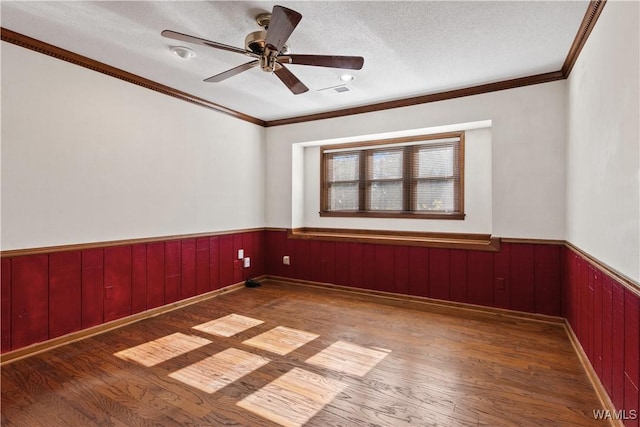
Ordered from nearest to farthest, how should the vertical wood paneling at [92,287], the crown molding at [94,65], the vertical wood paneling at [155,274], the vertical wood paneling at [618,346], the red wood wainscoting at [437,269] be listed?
the vertical wood paneling at [618,346]
the crown molding at [94,65]
the vertical wood paneling at [92,287]
the red wood wainscoting at [437,269]
the vertical wood paneling at [155,274]

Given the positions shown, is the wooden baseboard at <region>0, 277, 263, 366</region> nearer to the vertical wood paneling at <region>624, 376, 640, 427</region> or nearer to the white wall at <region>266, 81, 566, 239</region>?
the white wall at <region>266, 81, 566, 239</region>

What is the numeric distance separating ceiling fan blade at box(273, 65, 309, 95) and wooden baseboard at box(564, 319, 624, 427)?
3090 millimetres

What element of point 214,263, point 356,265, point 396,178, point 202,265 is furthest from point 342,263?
point 202,265

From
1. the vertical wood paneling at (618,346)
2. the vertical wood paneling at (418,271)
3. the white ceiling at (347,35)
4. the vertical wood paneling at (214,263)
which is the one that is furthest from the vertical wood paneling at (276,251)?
the vertical wood paneling at (618,346)

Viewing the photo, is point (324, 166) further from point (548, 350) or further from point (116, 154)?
point (548, 350)

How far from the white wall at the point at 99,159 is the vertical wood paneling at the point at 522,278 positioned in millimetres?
3744

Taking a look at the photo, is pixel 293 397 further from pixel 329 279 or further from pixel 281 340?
pixel 329 279

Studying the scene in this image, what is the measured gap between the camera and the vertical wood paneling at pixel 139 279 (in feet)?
11.6

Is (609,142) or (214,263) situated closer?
(609,142)

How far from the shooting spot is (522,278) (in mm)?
3654

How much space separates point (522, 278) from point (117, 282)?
14.3ft

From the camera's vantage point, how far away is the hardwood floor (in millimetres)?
1976

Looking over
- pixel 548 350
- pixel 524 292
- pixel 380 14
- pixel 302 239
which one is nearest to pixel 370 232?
pixel 302 239

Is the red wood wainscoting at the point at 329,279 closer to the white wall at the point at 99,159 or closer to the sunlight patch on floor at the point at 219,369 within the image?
the white wall at the point at 99,159
